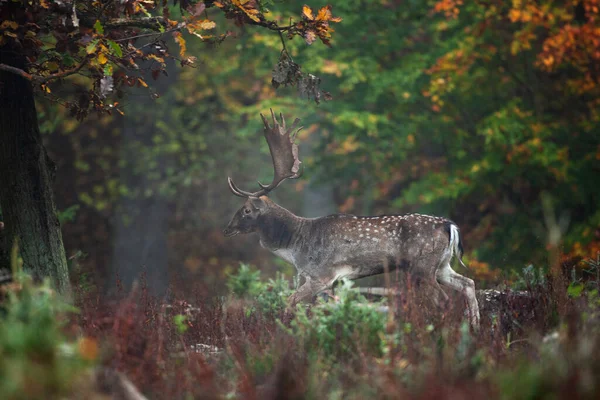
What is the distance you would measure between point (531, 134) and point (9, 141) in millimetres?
10174

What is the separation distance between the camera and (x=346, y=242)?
8.92 metres

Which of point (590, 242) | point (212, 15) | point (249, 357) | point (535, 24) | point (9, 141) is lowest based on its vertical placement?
point (590, 242)

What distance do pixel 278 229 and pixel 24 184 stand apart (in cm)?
336

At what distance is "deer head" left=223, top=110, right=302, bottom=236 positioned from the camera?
9727 mm

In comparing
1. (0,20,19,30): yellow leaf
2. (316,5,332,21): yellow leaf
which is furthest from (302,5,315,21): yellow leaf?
(0,20,19,30): yellow leaf

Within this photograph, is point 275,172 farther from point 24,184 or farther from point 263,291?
point 24,184

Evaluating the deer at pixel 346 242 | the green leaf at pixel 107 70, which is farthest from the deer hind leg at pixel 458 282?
the green leaf at pixel 107 70

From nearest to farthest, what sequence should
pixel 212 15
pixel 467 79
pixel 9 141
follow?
pixel 9 141 → pixel 467 79 → pixel 212 15

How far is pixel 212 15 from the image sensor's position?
18.2 m

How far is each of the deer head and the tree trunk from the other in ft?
9.05

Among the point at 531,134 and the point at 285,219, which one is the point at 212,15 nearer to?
the point at 531,134

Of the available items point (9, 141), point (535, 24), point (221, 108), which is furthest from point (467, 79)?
point (9, 141)

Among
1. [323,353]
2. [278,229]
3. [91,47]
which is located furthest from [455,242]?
[91,47]

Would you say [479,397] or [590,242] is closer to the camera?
[479,397]
